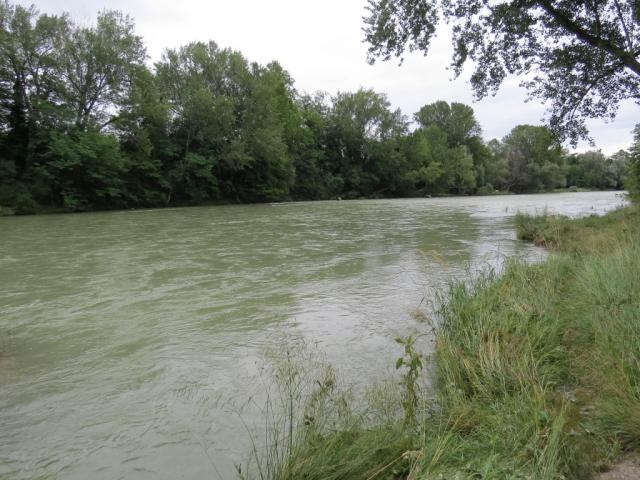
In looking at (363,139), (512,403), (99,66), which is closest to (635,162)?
(512,403)

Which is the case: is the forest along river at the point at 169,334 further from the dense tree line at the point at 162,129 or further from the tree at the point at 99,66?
the tree at the point at 99,66

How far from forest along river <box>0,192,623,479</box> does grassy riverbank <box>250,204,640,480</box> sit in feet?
2.59

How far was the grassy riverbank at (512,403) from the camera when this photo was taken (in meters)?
2.35

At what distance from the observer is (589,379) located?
345 cm

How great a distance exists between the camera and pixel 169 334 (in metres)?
5.50

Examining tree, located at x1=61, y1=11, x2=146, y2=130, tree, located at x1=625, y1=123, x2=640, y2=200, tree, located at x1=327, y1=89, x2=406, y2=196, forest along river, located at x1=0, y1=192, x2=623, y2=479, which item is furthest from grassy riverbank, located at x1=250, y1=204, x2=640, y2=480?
tree, located at x1=327, y1=89, x2=406, y2=196

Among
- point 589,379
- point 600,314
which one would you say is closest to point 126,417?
point 589,379

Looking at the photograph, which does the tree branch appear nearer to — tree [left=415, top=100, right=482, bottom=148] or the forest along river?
the forest along river

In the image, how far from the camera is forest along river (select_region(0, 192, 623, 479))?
10.2ft

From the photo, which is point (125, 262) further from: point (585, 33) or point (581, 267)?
point (585, 33)

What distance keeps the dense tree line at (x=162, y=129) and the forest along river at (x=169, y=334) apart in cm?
1104

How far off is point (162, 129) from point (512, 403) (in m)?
41.0

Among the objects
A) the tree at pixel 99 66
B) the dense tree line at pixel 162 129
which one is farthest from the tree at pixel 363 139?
the tree at pixel 99 66

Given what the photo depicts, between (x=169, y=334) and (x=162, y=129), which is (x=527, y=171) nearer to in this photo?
(x=162, y=129)
